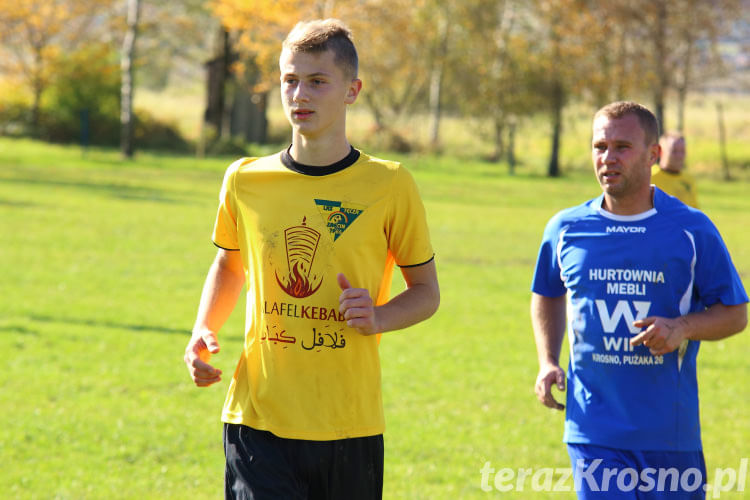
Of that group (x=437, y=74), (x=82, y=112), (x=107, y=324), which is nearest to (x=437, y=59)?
(x=437, y=74)

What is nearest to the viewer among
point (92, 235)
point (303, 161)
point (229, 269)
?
point (303, 161)

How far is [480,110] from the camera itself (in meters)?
48.7

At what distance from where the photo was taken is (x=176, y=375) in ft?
29.5

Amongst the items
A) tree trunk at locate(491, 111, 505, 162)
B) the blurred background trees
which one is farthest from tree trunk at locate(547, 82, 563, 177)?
tree trunk at locate(491, 111, 505, 162)

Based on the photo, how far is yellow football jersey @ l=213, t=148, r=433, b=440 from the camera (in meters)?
3.44

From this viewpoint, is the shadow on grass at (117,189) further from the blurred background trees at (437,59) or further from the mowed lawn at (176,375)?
the blurred background trees at (437,59)

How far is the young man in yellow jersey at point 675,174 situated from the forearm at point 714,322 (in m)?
5.89

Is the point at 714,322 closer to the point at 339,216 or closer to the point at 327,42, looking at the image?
the point at 339,216

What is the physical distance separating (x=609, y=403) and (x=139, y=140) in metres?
45.0

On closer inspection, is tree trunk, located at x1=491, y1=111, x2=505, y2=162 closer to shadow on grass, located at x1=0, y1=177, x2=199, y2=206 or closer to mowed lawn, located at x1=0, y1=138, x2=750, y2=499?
shadow on grass, located at x1=0, y1=177, x2=199, y2=206

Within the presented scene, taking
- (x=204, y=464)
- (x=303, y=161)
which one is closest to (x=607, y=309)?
(x=303, y=161)

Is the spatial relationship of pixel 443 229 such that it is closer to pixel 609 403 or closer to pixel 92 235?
pixel 92 235

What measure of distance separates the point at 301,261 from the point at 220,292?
1.44 ft

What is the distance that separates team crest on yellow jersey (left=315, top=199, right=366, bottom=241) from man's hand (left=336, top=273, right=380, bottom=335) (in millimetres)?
276
